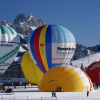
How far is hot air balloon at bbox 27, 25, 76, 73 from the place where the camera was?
182 ft

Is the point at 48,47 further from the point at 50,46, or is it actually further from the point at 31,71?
the point at 31,71

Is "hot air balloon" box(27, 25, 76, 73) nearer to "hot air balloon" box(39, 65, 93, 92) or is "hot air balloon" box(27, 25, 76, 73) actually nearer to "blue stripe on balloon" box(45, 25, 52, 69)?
"blue stripe on balloon" box(45, 25, 52, 69)

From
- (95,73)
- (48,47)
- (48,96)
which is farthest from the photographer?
(95,73)

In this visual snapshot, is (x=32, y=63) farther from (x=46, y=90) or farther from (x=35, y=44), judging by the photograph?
(x=46, y=90)

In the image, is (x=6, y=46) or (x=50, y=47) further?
(x=6, y=46)

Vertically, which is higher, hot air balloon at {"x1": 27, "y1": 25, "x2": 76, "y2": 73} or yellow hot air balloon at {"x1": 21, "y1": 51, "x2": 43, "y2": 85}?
hot air balloon at {"x1": 27, "y1": 25, "x2": 76, "y2": 73}

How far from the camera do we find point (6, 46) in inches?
2282

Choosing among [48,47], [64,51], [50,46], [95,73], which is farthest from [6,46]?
[95,73]

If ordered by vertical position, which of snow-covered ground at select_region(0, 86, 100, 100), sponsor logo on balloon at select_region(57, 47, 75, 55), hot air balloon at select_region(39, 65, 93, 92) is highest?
sponsor logo on balloon at select_region(57, 47, 75, 55)

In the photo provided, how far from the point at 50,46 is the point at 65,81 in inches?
458

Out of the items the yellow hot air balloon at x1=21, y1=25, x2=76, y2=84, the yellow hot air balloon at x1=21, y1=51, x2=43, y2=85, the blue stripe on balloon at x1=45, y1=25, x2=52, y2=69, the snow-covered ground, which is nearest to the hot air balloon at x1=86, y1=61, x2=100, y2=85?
the yellow hot air balloon at x1=21, y1=25, x2=76, y2=84

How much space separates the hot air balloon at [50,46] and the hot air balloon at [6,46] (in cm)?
386

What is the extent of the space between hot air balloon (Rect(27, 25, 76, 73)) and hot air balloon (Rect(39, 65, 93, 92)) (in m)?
8.41

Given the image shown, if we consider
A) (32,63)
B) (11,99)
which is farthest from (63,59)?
(11,99)
